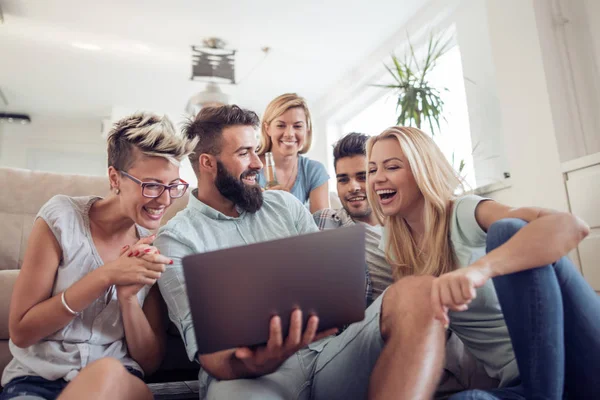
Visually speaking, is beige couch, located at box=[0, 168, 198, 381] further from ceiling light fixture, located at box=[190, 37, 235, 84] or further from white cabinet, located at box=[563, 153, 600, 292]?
ceiling light fixture, located at box=[190, 37, 235, 84]

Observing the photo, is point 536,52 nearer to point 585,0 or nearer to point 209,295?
point 585,0

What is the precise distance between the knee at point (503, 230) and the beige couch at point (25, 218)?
1.05 m

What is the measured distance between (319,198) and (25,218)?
1.30 meters

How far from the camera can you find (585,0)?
214 centimetres

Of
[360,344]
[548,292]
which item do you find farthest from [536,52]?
[360,344]

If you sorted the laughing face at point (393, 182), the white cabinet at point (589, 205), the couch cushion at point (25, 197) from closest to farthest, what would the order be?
the laughing face at point (393, 182), the white cabinet at point (589, 205), the couch cushion at point (25, 197)

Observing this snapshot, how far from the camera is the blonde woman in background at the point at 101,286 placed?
3.59 feet

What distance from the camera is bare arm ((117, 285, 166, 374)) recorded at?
46.9 inches

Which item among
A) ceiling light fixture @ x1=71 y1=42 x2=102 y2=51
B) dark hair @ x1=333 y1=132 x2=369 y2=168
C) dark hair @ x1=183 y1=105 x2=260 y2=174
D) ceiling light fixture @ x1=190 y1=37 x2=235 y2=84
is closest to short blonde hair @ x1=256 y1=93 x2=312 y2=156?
dark hair @ x1=333 y1=132 x2=369 y2=168

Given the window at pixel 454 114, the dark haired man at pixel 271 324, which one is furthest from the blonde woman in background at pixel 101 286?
the window at pixel 454 114

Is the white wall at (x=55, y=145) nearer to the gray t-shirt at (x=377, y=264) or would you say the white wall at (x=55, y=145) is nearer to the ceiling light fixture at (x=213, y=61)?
the ceiling light fixture at (x=213, y=61)

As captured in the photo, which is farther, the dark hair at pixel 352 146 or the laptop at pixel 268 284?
the dark hair at pixel 352 146

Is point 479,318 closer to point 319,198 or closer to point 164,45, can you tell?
point 319,198

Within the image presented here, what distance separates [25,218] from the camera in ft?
6.33
